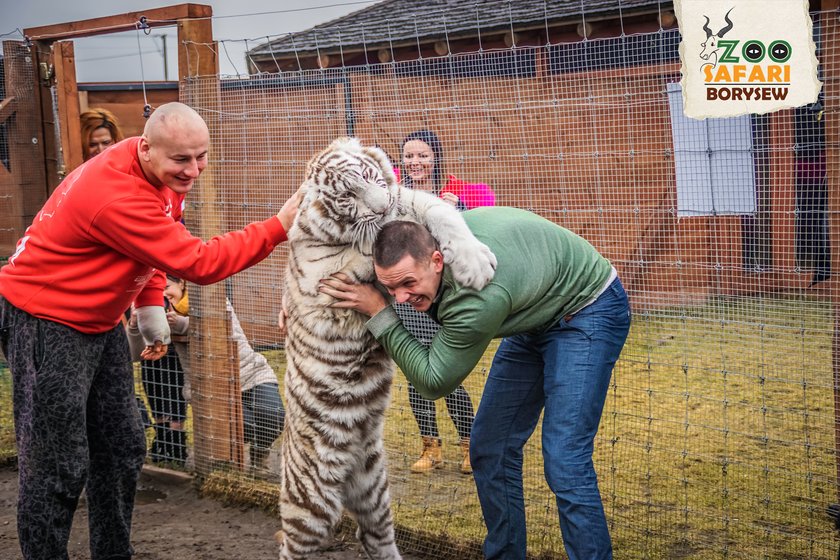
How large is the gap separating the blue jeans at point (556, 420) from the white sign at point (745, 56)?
1163 millimetres

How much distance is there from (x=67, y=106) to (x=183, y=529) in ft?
10.8

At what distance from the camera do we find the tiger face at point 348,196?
3.15 meters

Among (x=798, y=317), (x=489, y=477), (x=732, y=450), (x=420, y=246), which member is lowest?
(x=732, y=450)

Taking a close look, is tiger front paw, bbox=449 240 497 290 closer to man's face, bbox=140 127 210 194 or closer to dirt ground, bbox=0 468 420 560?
man's face, bbox=140 127 210 194

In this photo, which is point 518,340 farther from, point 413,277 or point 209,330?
point 209,330

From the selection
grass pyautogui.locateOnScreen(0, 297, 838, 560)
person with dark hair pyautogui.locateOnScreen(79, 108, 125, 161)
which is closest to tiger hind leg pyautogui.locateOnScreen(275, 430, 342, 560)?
grass pyautogui.locateOnScreen(0, 297, 838, 560)

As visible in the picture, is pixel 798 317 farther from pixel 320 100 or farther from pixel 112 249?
pixel 112 249

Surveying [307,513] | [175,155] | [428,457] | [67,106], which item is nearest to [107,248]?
[175,155]

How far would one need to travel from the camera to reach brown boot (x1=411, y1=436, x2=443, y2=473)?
5.27m

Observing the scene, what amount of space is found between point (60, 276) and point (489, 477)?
85.4 inches

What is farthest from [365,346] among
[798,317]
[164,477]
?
[164,477]

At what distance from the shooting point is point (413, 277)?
9.80 feet

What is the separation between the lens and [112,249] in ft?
12.0

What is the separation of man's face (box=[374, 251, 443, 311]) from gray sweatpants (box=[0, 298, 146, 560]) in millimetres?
1662
